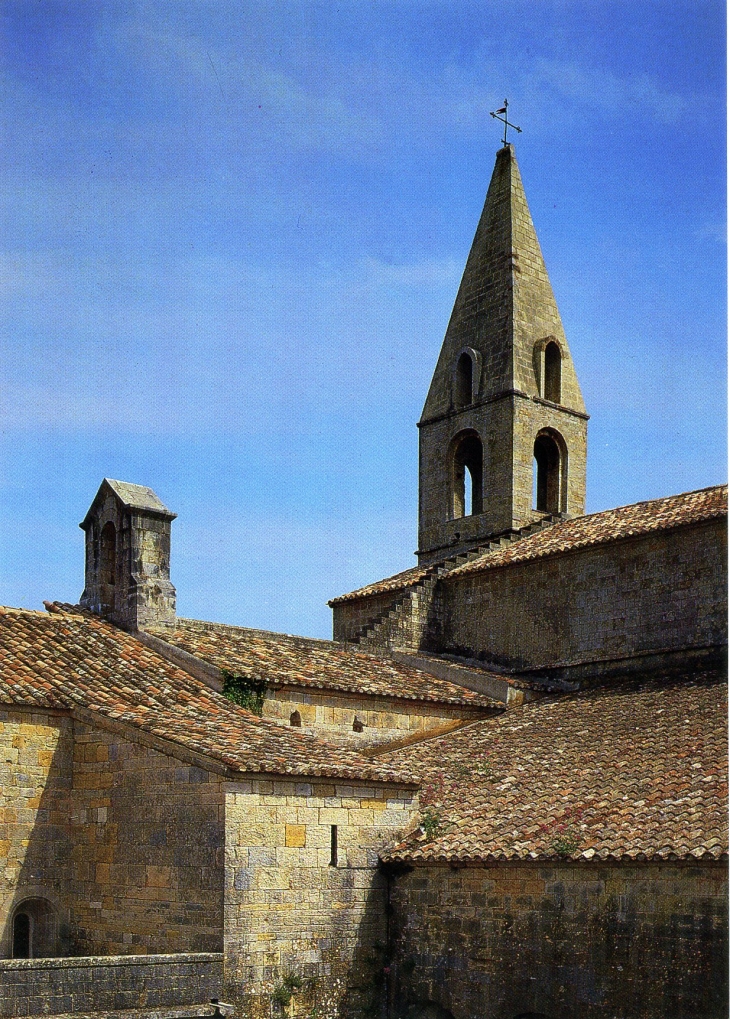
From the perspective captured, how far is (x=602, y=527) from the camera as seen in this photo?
23531mm

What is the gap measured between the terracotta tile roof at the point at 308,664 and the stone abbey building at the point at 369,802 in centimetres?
8

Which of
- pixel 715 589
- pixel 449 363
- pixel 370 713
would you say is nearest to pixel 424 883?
pixel 370 713

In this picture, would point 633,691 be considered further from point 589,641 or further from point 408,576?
point 408,576

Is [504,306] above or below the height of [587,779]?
above

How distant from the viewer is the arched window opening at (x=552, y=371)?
94.2 feet

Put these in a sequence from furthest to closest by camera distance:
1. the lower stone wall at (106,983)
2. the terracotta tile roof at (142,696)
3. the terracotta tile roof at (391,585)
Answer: the terracotta tile roof at (391,585), the terracotta tile roof at (142,696), the lower stone wall at (106,983)

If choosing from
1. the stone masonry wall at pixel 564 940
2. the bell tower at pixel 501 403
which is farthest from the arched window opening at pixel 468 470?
the stone masonry wall at pixel 564 940

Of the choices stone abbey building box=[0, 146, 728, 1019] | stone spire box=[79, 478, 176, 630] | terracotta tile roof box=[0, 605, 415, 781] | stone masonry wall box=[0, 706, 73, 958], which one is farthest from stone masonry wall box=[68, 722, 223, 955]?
stone spire box=[79, 478, 176, 630]

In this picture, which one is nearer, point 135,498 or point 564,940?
point 564,940

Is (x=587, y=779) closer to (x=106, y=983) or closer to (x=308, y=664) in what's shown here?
(x=308, y=664)

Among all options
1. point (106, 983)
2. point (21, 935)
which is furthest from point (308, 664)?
point (106, 983)

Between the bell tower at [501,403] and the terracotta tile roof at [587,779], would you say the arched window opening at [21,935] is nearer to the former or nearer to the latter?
the terracotta tile roof at [587,779]

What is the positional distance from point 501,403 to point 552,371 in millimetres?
2085

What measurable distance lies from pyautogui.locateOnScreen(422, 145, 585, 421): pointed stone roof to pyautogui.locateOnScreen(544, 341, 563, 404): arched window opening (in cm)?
16
